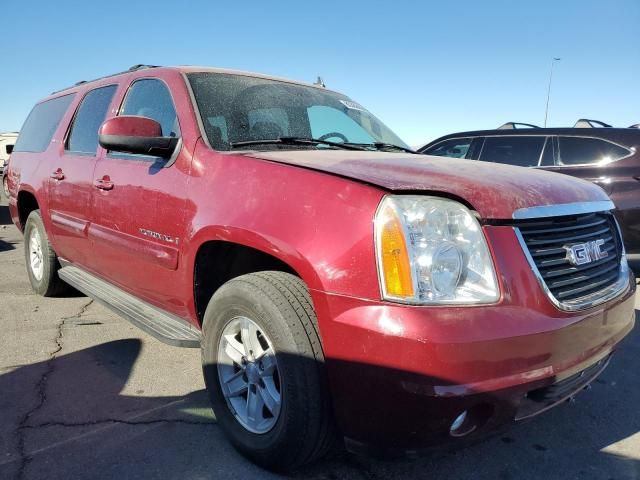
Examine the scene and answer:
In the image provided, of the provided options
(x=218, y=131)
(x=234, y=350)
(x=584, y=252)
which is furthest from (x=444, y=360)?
(x=218, y=131)

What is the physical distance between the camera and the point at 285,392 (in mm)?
1948

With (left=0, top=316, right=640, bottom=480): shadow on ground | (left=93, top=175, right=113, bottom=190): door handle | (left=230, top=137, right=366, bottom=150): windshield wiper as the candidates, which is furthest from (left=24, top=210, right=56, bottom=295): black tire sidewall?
(left=230, top=137, right=366, bottom=150): windshield wiper

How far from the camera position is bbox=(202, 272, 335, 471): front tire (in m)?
1.90

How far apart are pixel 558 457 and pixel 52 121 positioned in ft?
15.5

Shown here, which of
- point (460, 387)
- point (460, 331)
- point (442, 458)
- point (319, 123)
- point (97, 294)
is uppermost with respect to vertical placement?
point (319, 123)

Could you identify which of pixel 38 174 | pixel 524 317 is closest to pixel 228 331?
pixel 524 317

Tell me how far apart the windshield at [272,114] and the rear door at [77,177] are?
1.08 meters

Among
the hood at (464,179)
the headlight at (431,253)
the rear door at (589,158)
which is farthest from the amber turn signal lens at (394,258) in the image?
the rear door at (589,158)

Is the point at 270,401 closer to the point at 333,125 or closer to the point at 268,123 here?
the point at 268,123

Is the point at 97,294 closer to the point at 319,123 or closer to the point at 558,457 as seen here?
the point at 319,123

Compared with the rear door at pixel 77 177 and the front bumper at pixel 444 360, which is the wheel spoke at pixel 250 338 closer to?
the front bumper at pixel 444 360

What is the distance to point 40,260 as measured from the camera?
4812 millimetres

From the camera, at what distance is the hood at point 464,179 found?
6.07 feet

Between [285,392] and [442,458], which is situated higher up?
[285,392]
